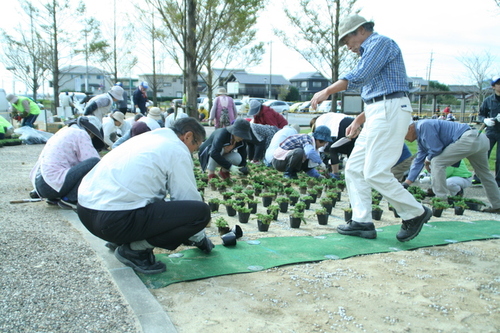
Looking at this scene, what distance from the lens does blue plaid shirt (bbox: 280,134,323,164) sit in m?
7.52

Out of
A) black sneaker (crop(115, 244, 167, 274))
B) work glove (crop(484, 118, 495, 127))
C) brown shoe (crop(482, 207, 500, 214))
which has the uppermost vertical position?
work glove (crop(484, 118, 495, 127))

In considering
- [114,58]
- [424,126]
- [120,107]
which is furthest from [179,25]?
[114,58]

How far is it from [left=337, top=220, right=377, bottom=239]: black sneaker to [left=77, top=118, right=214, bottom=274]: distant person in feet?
5.47

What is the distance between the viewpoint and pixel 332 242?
3867 mm

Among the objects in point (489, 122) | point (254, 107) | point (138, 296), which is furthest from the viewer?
point (254, 107)

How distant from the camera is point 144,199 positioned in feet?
9.38

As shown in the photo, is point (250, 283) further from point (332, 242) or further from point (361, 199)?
point (361, 199)

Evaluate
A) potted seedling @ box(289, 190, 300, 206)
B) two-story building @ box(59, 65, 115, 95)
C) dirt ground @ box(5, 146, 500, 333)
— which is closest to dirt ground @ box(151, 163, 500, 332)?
dirt ground @ box(5, 146, 500, 333)

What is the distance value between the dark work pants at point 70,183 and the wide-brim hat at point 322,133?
14.4 feet

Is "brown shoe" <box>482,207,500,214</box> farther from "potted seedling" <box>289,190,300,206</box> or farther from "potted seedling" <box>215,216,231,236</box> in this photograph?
"potted seedling" <box>215,216,231,236</box>

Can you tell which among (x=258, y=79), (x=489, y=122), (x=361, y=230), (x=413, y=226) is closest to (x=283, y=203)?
(x=361, y=230)

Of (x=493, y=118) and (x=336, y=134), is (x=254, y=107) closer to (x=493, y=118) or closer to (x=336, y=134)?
(x=336, y=134)

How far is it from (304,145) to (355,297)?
5112mm

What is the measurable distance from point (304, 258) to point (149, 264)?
3.91 ft
